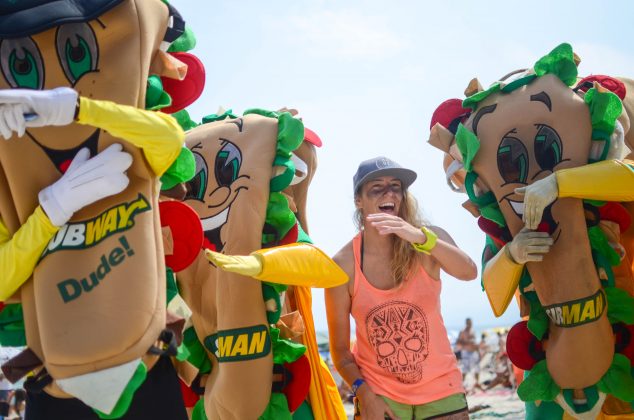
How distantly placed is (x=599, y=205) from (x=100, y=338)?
2.09 metres

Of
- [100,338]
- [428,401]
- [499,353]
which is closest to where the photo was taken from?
[100,338]

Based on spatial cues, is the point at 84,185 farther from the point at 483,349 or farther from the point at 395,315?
the point at 483,349

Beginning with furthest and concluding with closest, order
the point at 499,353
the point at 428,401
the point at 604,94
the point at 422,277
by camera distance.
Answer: the point at 499,353 < the point at 422,277 < the point at 428,401 < the point at 604,94

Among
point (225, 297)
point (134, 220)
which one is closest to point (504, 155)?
point (225, 297)

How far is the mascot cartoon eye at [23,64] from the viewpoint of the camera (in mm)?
2578

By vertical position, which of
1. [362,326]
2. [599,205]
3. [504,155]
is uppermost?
[504,155]

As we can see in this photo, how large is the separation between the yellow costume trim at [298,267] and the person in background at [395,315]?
0.33 meters

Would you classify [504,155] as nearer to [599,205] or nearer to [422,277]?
[599,205]

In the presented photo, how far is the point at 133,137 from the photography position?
2.46 m

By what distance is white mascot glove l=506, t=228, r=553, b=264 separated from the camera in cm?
332

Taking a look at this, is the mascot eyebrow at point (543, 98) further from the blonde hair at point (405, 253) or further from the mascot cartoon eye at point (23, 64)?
the mascot cartoon eye at point (23, 64)

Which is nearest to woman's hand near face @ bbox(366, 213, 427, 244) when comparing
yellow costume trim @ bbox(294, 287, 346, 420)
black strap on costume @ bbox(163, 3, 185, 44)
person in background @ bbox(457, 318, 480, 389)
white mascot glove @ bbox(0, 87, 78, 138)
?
yellow costume trim @ bbox(294, 287, 346, 420)

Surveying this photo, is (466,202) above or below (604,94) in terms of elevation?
below

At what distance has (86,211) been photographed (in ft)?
8.34
